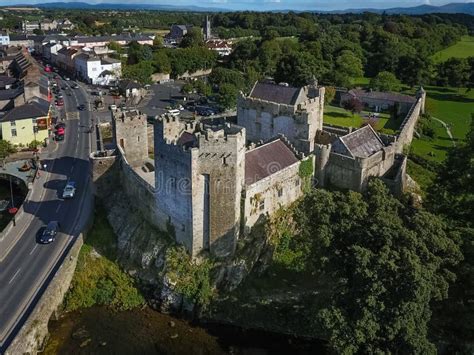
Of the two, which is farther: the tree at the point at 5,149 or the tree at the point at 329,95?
the tree at the point at 329,95

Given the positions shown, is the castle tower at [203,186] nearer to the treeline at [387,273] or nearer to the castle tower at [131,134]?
the treeline at [387,273]

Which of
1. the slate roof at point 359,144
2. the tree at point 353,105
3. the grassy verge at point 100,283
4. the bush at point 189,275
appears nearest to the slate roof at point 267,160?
the slate roof at point 359,144

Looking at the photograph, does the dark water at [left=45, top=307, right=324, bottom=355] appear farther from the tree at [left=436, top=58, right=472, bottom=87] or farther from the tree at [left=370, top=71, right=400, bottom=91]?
the tree at [left=436, top=58, right=472, bottom=87]

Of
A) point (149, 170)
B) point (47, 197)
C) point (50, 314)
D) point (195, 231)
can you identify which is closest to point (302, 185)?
point (195, 231)

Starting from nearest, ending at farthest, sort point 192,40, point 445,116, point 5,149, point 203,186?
point 203,186 < point 5,149 < point 445,116 < point 192,40

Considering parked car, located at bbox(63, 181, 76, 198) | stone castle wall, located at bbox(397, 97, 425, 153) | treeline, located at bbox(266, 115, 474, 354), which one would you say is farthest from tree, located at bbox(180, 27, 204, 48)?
treeline, located at bbox(266, 115, 474, 354)

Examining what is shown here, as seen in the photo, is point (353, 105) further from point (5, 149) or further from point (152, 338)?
point (152, 338)

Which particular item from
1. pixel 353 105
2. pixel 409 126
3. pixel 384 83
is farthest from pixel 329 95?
pixel 409 126

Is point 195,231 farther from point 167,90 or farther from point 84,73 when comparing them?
point 84,73
